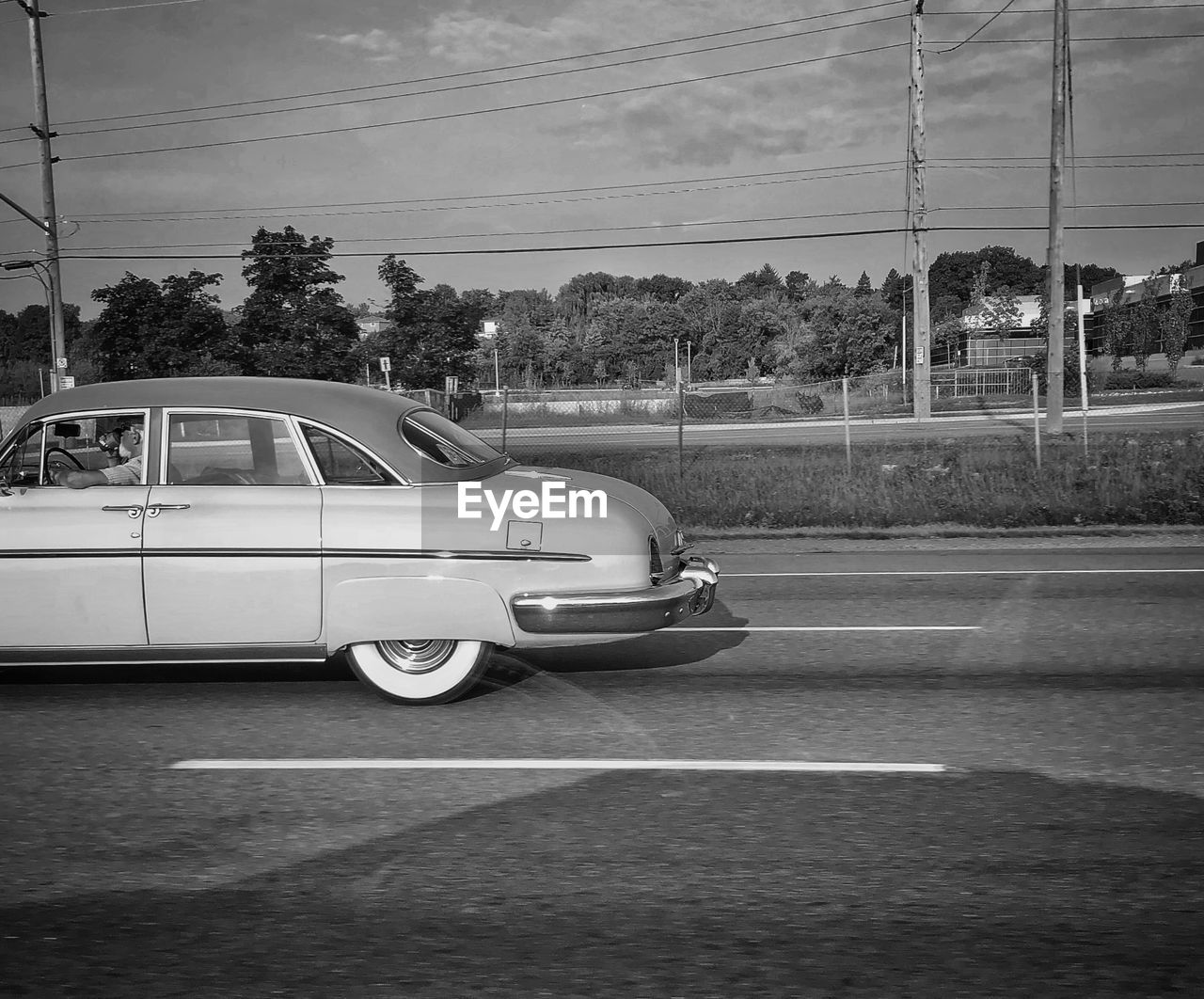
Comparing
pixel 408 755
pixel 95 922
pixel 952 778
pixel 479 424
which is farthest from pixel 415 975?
pixel 479 424

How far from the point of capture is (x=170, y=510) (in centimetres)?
596

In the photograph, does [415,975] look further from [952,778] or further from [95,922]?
[952,778]

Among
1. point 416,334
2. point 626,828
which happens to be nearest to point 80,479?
point 626,828

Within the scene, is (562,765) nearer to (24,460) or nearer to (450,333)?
(24,460)

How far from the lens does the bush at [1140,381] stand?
5525cm

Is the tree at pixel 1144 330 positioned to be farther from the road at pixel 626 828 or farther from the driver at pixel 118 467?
the driver at pixel 118 467

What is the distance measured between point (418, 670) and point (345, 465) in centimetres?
114

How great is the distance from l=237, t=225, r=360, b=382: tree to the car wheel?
43330mm

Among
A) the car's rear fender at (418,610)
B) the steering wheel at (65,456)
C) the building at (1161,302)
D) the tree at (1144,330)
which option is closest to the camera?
the car's rear fender at (418,610)

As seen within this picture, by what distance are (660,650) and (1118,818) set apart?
12.3ft

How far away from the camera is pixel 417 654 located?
6.23m

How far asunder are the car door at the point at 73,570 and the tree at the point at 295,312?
43.1m

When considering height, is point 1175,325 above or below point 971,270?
below

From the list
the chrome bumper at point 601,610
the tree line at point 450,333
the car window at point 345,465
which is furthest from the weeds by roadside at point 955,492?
the tree line at point 450,333
